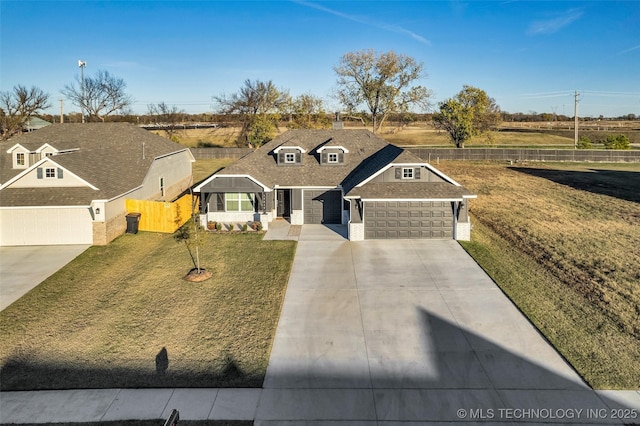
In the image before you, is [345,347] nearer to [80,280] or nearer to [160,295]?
[160,295]

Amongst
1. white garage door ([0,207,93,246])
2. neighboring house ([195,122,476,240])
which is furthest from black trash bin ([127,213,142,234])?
neighboring house ([195,122,476,240])

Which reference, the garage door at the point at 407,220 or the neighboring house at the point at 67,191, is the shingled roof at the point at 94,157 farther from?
the garage door at the point at 407,220

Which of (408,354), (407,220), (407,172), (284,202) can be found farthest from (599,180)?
(408,354)

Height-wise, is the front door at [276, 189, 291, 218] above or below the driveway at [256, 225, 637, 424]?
above

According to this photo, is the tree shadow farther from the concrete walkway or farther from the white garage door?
the white garage door

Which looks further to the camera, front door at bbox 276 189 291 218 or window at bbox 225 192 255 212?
front door at bbox 276 189 291 218

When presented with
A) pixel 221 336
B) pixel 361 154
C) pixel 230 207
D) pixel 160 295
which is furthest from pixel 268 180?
pixel 221 336
